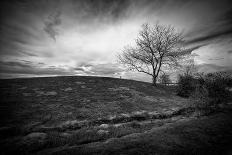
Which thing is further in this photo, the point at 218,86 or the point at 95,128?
the point at 218,86

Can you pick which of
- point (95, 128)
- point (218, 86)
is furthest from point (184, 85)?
point (95, 128)

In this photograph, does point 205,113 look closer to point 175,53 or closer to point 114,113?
point 114,113

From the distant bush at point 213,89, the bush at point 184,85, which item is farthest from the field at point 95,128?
the bush at point 184,85

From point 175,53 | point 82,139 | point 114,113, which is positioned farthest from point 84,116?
point 175,53

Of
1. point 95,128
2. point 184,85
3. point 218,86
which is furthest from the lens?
point 184,85

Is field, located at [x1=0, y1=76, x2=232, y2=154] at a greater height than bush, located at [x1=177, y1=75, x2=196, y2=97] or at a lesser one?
lesser

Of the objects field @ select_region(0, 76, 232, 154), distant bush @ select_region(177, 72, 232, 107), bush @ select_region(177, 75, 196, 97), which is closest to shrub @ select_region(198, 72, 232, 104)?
distant bush @ select_region(177, 72, 232, 107)

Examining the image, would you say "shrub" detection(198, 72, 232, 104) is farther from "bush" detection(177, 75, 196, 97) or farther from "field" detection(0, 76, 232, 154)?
"bush" detection(177, 75, 196, 97)

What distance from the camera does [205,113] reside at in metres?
7.36

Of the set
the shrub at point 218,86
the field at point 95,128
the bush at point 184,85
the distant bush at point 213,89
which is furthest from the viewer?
the bush at point 184,85

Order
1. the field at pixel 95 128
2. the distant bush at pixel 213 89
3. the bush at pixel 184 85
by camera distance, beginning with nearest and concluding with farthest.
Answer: the field at pixel 95 128 → the distant bush at pixel 213 89 → the bush at pixel 184 85

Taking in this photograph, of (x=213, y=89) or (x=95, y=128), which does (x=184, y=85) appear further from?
(x=95, y=128)

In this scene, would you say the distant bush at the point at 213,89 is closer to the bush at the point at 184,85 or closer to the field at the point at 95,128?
the field at the point at 95,128

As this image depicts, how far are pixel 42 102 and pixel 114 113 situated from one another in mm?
5070
